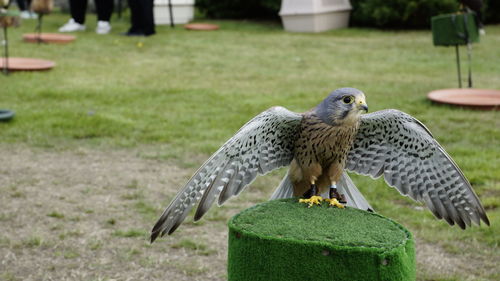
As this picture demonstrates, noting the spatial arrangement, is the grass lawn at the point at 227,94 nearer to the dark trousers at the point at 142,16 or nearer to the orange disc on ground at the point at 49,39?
the orange disc on ground at the point at 49,39

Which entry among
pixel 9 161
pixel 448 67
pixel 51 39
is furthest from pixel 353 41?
pixel 9 161

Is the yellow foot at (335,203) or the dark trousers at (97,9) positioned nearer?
the yellow foot at (335,203)

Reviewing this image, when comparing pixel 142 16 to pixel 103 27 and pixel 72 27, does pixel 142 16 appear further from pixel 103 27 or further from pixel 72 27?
pixel 72 27

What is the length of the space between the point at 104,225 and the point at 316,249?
2.41 metres

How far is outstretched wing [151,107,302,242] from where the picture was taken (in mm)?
2434

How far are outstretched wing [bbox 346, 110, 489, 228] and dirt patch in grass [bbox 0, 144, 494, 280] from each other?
1052mm

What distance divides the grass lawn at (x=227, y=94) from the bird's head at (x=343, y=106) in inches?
60.2

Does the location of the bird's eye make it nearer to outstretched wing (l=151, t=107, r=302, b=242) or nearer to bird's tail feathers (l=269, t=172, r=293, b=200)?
outstretched wing (l=151, t=107, r=302, b=242)

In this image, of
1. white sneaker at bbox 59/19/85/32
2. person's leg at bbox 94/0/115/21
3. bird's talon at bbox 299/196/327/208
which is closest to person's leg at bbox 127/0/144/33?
person's leg at bbox 94/0/115/21

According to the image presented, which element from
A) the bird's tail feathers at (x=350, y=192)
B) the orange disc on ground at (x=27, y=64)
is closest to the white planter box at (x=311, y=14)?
the orange disc on ground at (x=27, y=64)

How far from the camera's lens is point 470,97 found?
7.73 m

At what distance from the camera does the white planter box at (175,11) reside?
49.7ft

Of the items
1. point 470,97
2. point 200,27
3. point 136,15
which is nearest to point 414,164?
point 470,97

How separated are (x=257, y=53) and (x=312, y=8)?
3.33m
